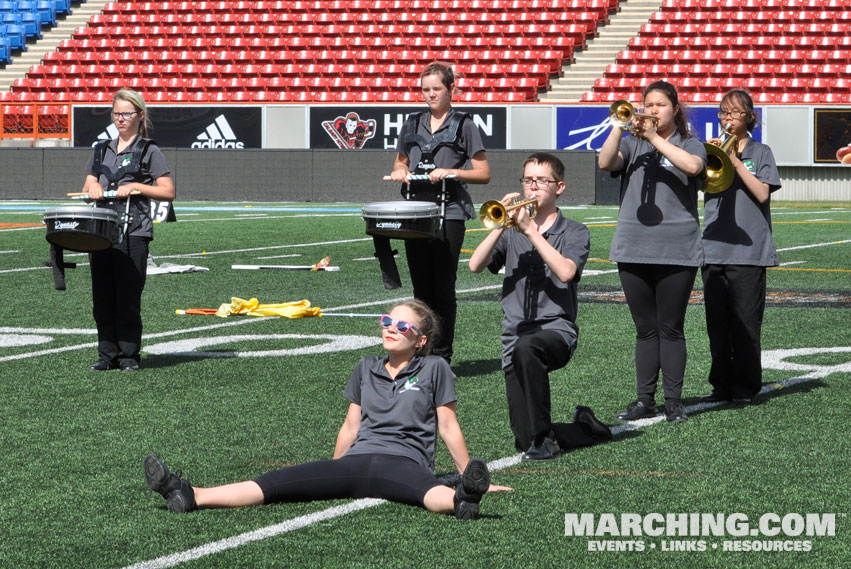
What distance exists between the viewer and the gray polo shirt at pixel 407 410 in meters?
5.45

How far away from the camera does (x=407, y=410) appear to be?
5.49 m

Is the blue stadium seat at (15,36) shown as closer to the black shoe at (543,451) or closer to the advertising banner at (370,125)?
the advertising banner at (370,125)

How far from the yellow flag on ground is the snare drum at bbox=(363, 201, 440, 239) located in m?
3.87

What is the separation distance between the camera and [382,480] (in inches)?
208


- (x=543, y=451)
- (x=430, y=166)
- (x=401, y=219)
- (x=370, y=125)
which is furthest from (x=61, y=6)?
(x=543, y=451)

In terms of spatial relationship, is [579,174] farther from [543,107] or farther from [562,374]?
[562,374]

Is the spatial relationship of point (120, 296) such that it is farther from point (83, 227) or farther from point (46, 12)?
point (46, 12)

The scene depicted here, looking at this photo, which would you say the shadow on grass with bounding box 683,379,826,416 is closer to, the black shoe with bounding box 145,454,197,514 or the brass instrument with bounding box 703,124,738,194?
the brass instrument with bounding box 703,124,738,194

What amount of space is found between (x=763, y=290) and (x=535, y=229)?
224cm

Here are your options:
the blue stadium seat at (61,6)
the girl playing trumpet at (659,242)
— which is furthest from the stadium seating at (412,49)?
the girl playing trumpet at (659,242)

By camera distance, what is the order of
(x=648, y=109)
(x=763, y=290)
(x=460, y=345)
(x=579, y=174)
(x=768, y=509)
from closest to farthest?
(x=768, y=509) < (x=648, y=109) < (x=763, y=290) < (x=460, y=345) < (x=579, y=174)

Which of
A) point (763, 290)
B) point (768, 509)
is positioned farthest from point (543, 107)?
point (768, 509)

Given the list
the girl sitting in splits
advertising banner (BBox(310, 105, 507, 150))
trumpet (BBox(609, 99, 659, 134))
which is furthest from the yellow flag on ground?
advertising banner (BBox(310, 105, 507, 150))

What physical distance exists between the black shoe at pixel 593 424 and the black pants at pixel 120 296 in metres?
3.40
